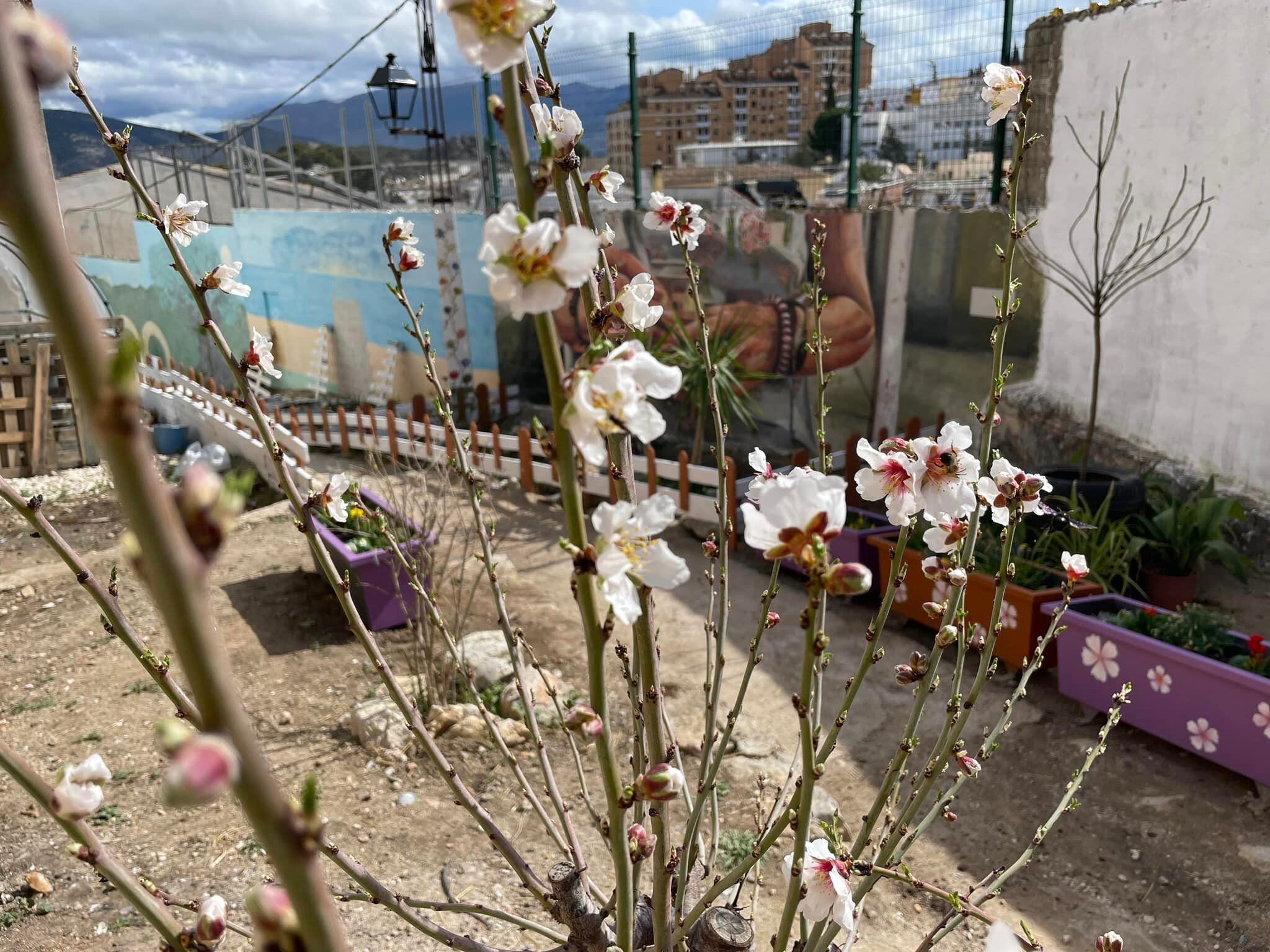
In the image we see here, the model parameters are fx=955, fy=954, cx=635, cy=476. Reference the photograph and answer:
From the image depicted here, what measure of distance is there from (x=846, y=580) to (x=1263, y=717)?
11.0ft

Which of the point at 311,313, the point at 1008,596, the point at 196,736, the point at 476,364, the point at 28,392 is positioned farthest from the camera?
the point at 311,313

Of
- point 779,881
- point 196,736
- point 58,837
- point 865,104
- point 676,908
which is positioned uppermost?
point 865,104

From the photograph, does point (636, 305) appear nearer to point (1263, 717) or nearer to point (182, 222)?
point (182, 222)

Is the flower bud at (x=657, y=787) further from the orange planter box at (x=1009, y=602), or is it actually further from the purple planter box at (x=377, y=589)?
the purple planter box at (x=377, y=589)

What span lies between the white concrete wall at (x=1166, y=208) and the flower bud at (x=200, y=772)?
585 centimetres

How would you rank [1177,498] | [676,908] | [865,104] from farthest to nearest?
1. [865,104]
2. [1177,498]
3. [676,908]

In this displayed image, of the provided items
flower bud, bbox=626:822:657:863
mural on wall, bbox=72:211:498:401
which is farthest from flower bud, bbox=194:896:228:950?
mural on wall, bbox=72:211:498:401

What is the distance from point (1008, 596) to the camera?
14.4 ft

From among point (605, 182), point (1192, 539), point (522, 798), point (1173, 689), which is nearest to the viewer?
point (605, 182)

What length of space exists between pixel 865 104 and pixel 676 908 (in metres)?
7.05

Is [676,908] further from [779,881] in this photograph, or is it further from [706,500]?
[706,500]

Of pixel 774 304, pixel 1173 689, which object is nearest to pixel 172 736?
pixel 1173 689

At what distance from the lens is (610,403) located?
0.80m

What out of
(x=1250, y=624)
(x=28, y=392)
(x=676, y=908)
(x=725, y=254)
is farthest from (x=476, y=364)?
(x=676, y=908)
